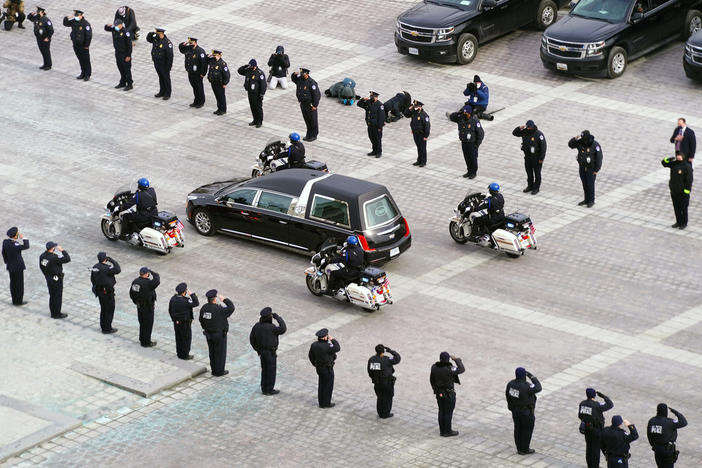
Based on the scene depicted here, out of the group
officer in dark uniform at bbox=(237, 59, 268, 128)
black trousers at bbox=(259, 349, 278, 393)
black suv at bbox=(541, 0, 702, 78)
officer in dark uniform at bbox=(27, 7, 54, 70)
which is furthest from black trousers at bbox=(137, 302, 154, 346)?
black suv at bbox=(541, 0, 702, 78)

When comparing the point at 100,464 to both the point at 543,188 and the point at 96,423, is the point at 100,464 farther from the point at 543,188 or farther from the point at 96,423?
the point at 543,188

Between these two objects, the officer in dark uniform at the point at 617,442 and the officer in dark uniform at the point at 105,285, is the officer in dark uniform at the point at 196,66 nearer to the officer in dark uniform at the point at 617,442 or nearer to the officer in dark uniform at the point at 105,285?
the officer in dark uniform at the point at 105,285

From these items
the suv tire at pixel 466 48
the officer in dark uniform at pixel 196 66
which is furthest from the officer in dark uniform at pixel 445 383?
the suv tire at pixel 466 48

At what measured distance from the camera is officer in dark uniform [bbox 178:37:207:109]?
112 ft

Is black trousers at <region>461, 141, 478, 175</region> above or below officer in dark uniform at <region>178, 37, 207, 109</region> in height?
below

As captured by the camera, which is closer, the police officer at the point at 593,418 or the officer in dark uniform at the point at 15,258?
the police officer at the point at 593,418

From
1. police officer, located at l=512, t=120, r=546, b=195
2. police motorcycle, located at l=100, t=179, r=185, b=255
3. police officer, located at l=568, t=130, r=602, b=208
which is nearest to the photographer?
police motorcycle, located at l=100, t=179, r=185, b=255

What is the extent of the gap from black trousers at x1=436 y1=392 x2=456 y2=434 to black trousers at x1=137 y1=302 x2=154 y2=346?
5235mm

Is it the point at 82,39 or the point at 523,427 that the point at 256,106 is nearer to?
the point at 82,39

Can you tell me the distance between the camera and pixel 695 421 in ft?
69.7

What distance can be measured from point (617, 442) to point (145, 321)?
8.16 metres

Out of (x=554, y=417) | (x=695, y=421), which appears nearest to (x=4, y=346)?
(x=554, y=417)

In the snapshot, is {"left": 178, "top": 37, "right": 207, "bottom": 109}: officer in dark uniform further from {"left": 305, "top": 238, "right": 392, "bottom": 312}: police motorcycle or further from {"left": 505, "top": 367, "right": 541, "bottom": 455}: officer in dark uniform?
{"left": 505, "top": 367, "right": 541, "bottom": 455}: officer in dark uniform

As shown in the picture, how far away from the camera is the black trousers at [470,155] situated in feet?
100
